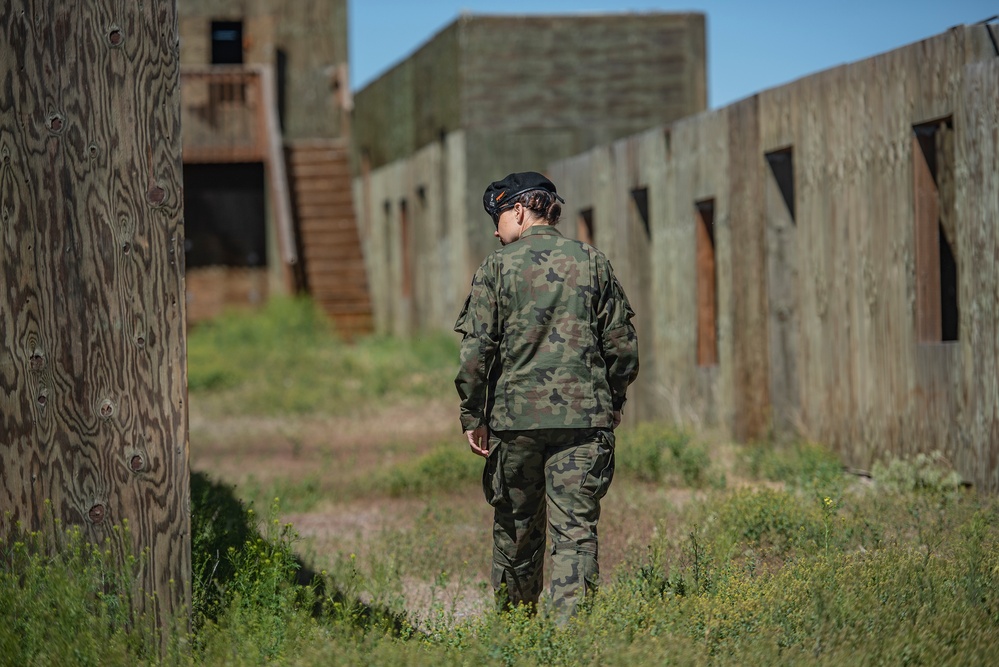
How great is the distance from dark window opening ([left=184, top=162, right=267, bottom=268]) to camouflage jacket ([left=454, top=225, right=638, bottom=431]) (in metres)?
19.6

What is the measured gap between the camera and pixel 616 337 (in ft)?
18.0

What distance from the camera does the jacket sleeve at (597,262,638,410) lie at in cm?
550

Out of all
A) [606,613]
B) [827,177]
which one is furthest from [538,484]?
[827,177]

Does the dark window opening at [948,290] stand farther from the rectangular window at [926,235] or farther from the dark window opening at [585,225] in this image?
the dark window opening at [585,225]

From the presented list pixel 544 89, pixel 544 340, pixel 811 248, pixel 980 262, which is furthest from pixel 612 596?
pixel 544 89

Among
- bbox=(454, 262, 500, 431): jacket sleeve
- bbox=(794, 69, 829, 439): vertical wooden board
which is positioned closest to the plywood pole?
bbox=(454, 262, 500, 431): jacket sleeve

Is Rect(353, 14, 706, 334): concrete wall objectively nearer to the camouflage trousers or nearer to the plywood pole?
the camouflage trousers

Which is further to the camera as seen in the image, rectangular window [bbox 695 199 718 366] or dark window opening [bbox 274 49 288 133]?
dark window opening [bbox 274 49 288 133]

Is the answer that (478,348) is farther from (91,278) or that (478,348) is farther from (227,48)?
(227,48)

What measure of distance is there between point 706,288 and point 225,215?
14276 mm

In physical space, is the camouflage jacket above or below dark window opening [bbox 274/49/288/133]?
below

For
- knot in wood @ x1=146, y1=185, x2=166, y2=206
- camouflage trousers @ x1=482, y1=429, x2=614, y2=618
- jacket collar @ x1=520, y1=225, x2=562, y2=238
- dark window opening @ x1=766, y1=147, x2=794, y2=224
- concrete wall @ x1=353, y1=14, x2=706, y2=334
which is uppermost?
concrete wall @ x1=353, y1=14, x2=706, y2=334

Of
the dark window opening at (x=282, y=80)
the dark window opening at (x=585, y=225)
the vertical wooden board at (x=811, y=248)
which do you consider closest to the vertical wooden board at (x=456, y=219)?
the dark window opening at (x=585, y=225)

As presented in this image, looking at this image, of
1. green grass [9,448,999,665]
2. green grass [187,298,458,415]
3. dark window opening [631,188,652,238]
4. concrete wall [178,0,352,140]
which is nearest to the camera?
green grass [9,448,999,665]
